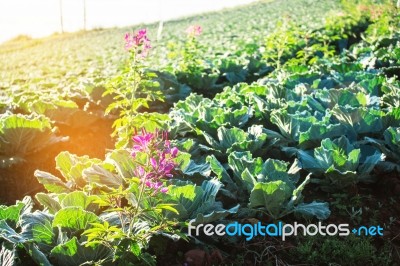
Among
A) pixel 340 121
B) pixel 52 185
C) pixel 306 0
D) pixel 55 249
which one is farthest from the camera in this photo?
pixel 306 0

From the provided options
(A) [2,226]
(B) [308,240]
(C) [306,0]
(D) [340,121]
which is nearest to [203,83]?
(D) [340,121]

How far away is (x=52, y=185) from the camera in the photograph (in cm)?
367

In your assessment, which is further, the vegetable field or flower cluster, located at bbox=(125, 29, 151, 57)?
flower cluster, located at bbox=(125, 29, 151, 57)

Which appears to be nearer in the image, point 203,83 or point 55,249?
point 55,249

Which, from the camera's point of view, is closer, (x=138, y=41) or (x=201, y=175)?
(x=201, y=175)

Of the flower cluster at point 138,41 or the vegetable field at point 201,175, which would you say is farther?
the flower cluster at point 138,41

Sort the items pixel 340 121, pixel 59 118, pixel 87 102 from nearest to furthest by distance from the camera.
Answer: pixel 340 121 < pixel 59 118 < pixel 87 102

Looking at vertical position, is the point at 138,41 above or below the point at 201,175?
above

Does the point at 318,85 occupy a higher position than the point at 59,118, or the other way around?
the point at 318,85

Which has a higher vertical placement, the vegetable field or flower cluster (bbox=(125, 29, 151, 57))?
flower cluster (bbox=(125, 29, 151, 57))

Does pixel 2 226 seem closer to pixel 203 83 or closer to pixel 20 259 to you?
pixel 20 259

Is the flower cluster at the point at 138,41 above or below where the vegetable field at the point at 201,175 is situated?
above

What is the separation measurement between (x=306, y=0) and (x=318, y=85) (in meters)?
26.1

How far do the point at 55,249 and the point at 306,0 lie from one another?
30028mm
